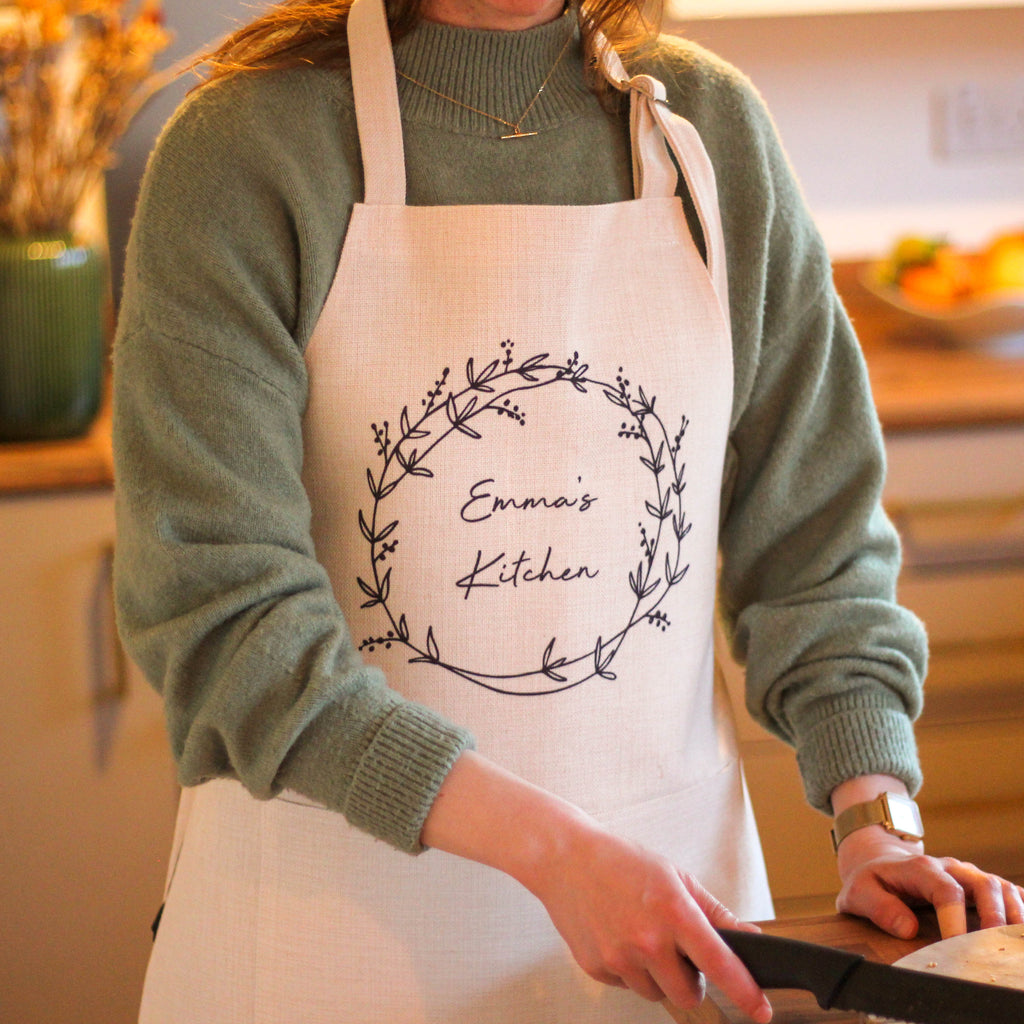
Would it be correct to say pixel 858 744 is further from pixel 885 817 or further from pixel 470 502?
pixel 470 502

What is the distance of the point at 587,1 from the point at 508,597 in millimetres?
436

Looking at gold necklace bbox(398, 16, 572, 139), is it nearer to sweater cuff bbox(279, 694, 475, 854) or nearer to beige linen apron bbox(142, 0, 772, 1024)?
beige linen apron bbox(142, 0, 772, 1024)

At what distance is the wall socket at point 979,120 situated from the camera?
2.17m

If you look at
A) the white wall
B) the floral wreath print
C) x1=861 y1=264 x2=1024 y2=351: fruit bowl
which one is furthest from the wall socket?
the floral wreath print

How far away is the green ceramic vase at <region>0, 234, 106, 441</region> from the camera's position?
154cm

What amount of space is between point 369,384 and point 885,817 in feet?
1.43

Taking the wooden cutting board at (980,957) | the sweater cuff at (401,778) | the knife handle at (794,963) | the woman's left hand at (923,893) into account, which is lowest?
the woman's left hand at (923,893)

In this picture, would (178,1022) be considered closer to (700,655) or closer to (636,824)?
(636,824)

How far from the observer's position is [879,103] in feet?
7.06

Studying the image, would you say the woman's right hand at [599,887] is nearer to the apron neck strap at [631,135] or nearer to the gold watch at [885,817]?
the gold watch at [885,817]

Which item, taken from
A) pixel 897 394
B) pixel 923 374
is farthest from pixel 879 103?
pixel 897 394

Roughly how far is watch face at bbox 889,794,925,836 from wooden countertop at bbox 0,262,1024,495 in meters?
0.91

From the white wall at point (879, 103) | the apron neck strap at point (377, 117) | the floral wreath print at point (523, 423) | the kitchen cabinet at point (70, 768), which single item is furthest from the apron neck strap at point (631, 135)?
the white wall at point (879, 103)

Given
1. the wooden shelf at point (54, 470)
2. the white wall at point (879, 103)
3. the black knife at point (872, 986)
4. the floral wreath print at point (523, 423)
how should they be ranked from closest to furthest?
the black knife at point (872, 986), the floral wreath print at point (523, 423), the wooden shelf at point (54, 470), the white wall at point (879, 103)
